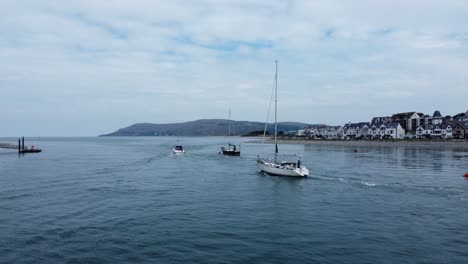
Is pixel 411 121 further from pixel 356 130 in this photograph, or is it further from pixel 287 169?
pixel 287 169

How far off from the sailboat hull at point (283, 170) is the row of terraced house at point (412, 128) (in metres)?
121

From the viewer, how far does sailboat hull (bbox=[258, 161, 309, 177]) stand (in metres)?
42.8

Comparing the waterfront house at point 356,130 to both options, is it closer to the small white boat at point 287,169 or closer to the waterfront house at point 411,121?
the waterfront house at point 411,121

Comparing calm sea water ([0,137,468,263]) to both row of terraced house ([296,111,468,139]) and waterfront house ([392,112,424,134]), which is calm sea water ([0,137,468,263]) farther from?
waterfront house ([392,112,424,134])

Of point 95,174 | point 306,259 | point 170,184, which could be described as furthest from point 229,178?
point 306,259

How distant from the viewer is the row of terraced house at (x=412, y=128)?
5468 inches

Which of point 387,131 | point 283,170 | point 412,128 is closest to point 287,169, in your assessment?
point 283,170

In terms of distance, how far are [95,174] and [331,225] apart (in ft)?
113

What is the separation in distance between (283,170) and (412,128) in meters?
148

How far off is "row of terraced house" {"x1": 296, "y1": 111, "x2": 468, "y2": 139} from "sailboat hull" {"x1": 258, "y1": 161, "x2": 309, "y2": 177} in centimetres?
12119

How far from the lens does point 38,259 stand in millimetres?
16203

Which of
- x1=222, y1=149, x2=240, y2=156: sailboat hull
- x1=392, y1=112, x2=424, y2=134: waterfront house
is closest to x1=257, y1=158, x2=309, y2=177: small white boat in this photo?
x1=222, y1=149, x2=240, y2=156: sailboat hull

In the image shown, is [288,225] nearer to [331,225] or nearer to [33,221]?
[331,225]

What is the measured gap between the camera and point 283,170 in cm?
4406
